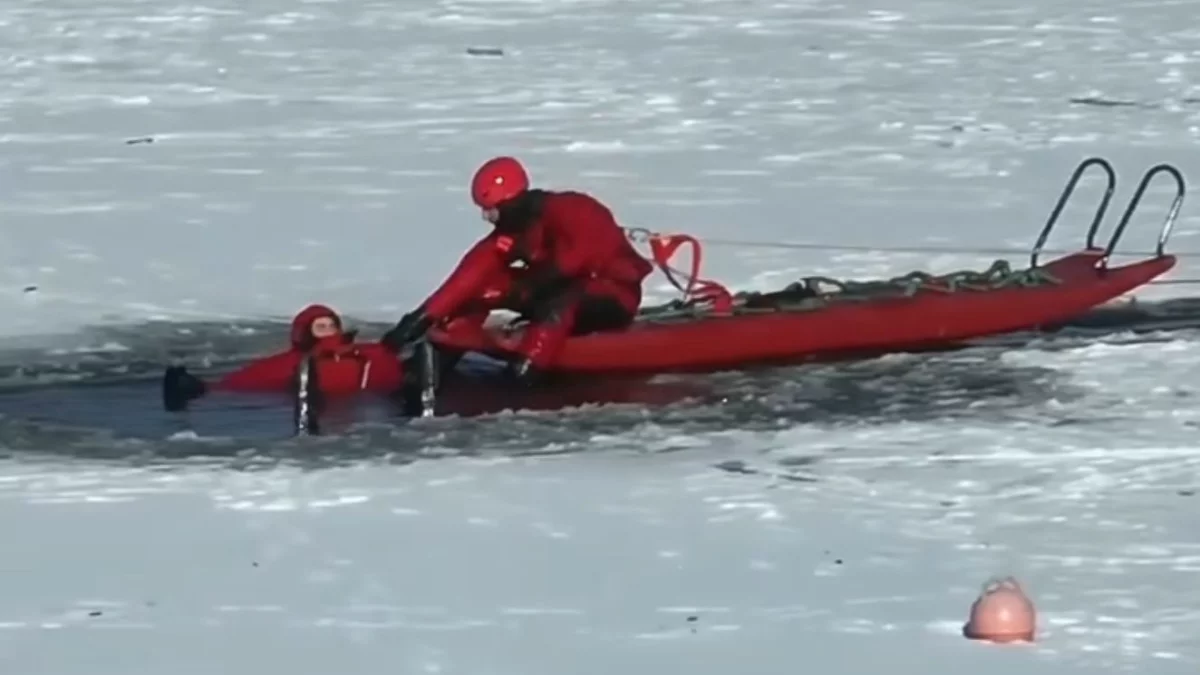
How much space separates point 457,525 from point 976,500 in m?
1.58

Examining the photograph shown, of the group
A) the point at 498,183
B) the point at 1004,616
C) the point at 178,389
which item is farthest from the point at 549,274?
the point at 1004,616

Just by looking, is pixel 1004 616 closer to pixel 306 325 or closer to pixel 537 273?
pixel 537 273

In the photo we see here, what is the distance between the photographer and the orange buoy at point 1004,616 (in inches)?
263

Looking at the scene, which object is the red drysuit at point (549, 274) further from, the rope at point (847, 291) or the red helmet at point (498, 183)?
the rope at point (847, 291)

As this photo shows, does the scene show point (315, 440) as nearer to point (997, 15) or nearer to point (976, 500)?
point (976, 500)

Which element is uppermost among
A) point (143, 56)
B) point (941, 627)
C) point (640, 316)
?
point (143, 56)

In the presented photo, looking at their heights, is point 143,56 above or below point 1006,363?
above

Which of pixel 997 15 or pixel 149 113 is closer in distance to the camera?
pixel 149 113

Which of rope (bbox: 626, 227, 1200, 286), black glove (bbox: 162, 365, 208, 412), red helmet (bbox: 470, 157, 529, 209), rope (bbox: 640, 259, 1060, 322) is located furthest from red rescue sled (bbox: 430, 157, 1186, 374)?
rope (bbox: 626, 227, 1200, 286)

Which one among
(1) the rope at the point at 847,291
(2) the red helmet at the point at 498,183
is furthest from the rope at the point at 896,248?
(2) the red helmet at the point at 498,183

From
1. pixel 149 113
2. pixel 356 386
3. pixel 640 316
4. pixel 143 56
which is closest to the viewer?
pixel 356 386

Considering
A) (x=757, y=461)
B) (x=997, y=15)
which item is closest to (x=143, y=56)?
(x=997, y=15)

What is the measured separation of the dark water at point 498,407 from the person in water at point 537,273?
0.24 metres

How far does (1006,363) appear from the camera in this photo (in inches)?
393
